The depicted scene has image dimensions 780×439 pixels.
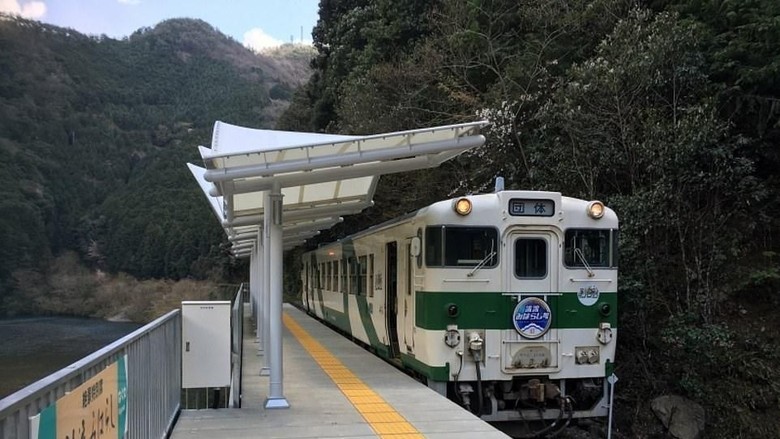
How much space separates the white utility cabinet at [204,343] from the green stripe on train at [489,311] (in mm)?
2330

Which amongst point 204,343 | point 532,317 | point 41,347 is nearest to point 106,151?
point 41,347

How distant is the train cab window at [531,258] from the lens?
8.07 metres

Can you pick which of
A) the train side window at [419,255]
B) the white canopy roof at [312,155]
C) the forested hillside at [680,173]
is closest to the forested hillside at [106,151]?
the forested hillside at [680,173]

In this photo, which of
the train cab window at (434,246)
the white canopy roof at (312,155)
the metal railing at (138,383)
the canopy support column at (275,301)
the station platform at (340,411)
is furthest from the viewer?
the train cab window at (434,246)

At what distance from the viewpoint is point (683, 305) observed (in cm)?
1171

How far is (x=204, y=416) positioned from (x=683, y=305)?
8.55m

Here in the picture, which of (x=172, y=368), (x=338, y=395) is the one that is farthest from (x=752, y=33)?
(x=172, y=368)

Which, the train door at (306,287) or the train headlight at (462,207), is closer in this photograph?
the train headlight at (462,207)

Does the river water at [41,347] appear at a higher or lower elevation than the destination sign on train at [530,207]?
lower

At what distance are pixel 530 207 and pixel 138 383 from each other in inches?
199

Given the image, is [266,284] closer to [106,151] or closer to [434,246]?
[434,246]

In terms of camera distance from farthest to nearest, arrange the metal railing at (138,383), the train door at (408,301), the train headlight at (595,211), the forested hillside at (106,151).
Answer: the forested hillside at (106,151) → the train door at (408,301) → the train headlight at (595,211) → the metal railing at (138,383)

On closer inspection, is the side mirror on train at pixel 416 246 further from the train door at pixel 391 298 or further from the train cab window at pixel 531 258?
the train door at pixel 391 298

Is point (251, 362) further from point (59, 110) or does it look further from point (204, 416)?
point (59, 110)
